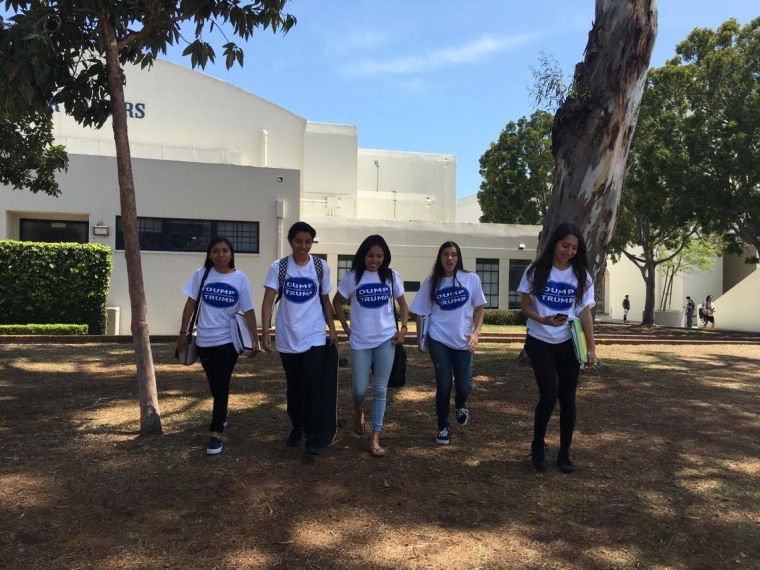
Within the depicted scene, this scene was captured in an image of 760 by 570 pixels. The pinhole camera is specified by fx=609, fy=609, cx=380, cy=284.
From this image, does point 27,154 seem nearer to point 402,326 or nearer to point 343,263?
point 402,326

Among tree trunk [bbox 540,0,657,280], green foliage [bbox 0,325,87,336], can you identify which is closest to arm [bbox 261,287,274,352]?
tree trunk [bbox 540,0,657,280]

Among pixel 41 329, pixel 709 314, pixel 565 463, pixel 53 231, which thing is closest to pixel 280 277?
pixel 565 463

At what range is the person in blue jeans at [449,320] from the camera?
15.3 feet

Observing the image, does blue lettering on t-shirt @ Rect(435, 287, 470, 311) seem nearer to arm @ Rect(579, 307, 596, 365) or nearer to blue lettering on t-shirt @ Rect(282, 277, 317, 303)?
arm @ Rect(579, 307, 596, 365)

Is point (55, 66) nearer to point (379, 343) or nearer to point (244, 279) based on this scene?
point (244, 279)

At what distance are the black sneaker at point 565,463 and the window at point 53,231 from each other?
1632 centimetres

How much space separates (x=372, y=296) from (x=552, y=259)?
131 centimetres

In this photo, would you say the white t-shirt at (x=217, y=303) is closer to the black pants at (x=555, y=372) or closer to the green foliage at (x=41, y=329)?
the black pants at (x=555, y=372)

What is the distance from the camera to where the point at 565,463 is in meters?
4.31

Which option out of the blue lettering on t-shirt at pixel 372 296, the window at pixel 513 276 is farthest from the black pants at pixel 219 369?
the window at pixel 513 276

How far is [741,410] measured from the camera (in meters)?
6.44

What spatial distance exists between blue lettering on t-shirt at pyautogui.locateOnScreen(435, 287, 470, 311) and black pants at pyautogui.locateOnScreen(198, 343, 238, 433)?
1610mm

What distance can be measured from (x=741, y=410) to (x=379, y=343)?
4.43m

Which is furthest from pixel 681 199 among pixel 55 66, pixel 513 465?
pixel 55 66
